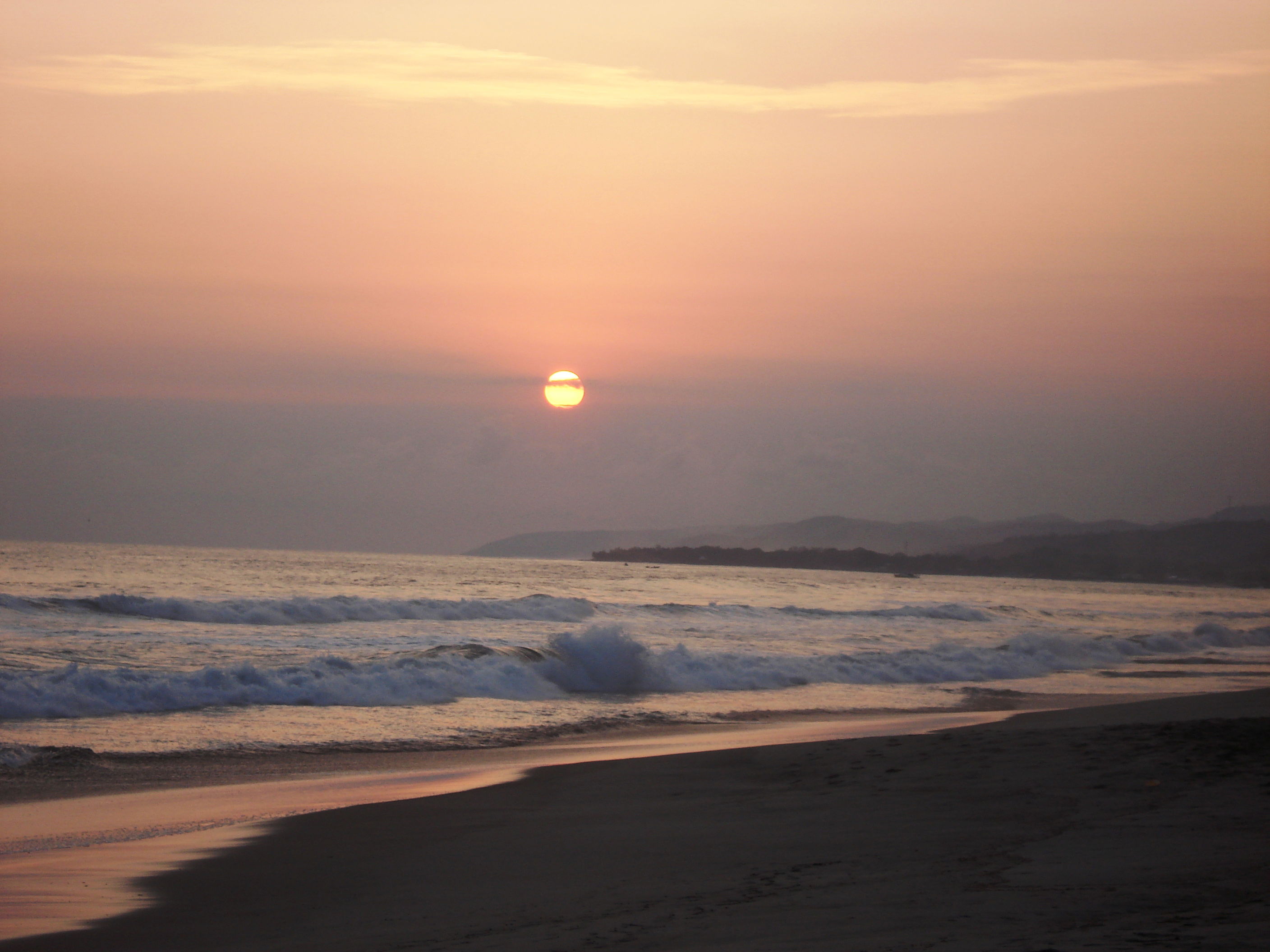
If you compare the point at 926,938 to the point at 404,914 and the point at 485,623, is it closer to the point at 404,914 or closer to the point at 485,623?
the point at 404,914

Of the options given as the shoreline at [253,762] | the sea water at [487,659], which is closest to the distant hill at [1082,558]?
the sea water at [487,659]

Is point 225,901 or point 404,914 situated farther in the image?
point 225,901

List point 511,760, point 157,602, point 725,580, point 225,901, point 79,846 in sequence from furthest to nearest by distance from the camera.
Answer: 1. point 725,580
2. point 157,602
3. point 511,760
4. point 79,846
5. point 225,901

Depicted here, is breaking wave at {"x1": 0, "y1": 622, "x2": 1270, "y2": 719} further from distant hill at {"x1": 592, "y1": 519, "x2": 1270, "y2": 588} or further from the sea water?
distant hill at {"x1": 592, "y1": 519, "x2": 1270, "y2": 588}

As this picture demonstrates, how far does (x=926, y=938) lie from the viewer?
4840mm

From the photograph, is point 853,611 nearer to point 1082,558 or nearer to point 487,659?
point 487,659

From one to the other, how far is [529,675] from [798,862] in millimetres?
14278

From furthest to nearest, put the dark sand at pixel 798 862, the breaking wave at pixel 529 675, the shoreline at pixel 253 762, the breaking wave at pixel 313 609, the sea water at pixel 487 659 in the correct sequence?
the breaking wave at pixel 313 609 → the breaking wave at pixel 529 675 → the sea water at pixel 487 659 → the shoreline at pixel 253 762 → the dark sand at pixel 798 862

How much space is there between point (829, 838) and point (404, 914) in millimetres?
3053

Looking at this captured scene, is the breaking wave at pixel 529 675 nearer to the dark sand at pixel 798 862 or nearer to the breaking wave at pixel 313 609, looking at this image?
the dark sand at pixel 798 862

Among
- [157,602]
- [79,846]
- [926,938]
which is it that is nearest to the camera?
[926,938]

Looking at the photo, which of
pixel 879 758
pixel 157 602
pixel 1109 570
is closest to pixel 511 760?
pixel 879 758

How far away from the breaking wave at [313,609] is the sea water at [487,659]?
0.10 m

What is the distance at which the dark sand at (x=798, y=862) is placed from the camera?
5227mm
